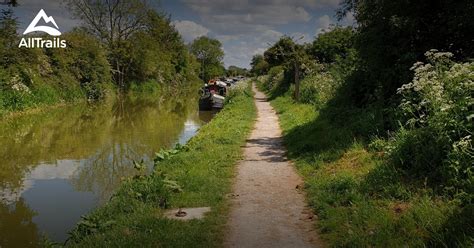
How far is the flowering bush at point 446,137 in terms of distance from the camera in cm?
677

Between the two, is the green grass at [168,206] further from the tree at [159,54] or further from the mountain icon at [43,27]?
the tree at [159,54]

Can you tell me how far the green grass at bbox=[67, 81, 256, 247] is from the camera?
246 inches

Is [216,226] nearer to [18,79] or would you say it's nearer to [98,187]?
[98,187]

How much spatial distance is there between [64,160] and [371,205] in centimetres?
1052

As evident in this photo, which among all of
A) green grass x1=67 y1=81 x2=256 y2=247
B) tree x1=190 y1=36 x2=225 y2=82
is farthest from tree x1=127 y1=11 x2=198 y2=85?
green grass x1=67 y1=81 x2=256 y2=247

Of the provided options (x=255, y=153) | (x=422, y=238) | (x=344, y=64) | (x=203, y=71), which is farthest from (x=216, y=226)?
(x=203, y=71)

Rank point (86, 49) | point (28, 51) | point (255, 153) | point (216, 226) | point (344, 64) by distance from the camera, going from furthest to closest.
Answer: point (86, 49) → point (28, 51) → point (344, 64) → point (255, 153) → point (216, 226)

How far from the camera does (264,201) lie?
8.29 metres

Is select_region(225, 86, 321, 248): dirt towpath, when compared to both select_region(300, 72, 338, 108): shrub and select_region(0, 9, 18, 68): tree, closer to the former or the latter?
select_region(300, 72, 338, 108): shrub

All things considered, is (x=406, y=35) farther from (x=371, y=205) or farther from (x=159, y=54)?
(x=159, y=54)

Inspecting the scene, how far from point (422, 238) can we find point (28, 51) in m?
28.8

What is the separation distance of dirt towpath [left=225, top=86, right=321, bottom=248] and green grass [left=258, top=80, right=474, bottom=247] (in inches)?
10.8

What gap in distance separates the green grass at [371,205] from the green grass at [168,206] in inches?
69.0

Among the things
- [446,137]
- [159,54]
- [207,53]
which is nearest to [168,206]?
[446,137]
